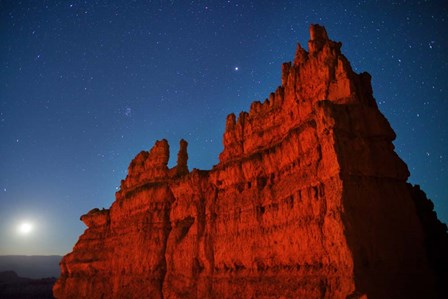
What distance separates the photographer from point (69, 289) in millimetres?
42531

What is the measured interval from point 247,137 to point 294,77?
8035 mm

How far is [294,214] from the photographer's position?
2138cm

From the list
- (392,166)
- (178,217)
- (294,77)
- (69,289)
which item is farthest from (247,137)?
(69,289)

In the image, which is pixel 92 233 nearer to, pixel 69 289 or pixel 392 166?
pixel 69 289

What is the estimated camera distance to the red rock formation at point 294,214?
56.0 feet

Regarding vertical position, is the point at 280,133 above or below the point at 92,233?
above

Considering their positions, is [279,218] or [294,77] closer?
[279,218]

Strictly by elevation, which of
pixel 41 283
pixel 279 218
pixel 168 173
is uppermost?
pixel 168 173

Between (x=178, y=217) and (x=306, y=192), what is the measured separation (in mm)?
16883

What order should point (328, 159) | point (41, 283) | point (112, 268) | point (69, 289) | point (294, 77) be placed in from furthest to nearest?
point (41, 283), point (69, 289), point (112, 268), point (294, 77), point (328, 159)

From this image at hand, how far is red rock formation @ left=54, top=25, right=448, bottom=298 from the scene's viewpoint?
17.1 meters

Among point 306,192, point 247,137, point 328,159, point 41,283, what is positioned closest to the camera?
point 328,159

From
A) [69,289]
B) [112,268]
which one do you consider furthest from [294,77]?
[69,289]

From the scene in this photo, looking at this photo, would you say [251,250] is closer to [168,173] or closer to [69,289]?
[168,173]
